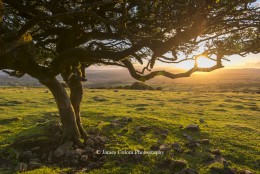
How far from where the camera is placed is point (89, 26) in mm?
14938

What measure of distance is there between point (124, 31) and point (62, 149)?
6.83 metres

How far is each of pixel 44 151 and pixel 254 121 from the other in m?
18.1

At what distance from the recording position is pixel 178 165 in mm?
12727

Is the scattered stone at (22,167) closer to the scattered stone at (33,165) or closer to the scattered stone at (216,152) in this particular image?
the scattered stone at (33,165)

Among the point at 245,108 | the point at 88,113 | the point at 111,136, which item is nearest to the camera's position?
the point at 111,136

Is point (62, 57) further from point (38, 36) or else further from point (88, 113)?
point (88, 113)

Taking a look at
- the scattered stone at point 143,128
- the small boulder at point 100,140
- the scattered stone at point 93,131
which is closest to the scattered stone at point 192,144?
the scattered stone at point 143,128

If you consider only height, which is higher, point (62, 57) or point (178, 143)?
point (62, 57)

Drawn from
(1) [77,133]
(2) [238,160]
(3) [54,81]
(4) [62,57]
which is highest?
(4) [62,57]

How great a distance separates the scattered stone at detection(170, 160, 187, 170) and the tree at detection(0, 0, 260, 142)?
12.6 ft

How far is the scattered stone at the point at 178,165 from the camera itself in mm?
12695

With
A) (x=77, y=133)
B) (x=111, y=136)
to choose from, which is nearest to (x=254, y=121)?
(x=111, y=136)

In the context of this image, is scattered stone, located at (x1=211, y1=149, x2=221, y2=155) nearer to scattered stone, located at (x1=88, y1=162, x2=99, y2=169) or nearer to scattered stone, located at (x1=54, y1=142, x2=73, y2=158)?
scattered stone, located at (x1=88, y1=162, x2=99, y2=169)

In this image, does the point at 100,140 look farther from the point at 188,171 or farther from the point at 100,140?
the point at 188,171
